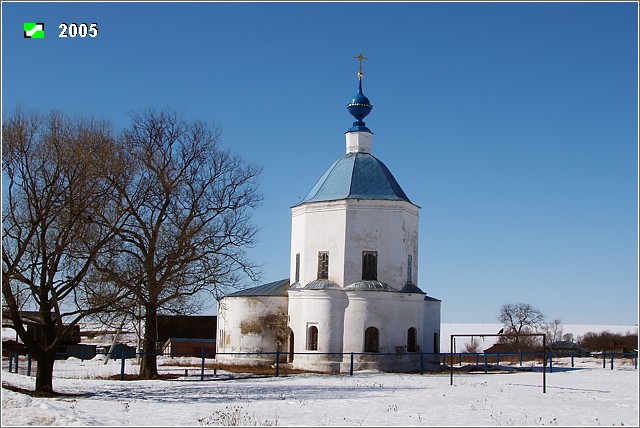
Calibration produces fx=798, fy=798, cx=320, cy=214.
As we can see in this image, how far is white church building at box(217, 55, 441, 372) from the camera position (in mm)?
33375

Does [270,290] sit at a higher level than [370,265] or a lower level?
lower

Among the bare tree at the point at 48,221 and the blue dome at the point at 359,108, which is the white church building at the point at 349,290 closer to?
the blue dome at the point at 359,108

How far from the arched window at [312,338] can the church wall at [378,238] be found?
7.96ft

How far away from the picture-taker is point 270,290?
37094 mm

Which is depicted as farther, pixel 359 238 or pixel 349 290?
pixel 359 238

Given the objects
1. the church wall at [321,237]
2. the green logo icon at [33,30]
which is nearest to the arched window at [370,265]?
the church wall at [321,237]

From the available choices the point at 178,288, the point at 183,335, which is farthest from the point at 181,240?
the point at 183,335

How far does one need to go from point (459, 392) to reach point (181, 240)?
30.5 feet

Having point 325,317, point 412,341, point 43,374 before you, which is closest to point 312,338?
point 325,317

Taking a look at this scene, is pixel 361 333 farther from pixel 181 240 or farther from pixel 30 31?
pixel 30 31

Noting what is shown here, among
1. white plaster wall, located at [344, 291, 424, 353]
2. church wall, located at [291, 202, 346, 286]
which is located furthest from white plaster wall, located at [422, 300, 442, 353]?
church wall, located at [291, 202, 346, 286]

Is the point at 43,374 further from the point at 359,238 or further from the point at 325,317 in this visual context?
the point at 359,238

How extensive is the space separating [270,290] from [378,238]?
5.96 metres

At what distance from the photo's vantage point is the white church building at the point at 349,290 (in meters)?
33.4
